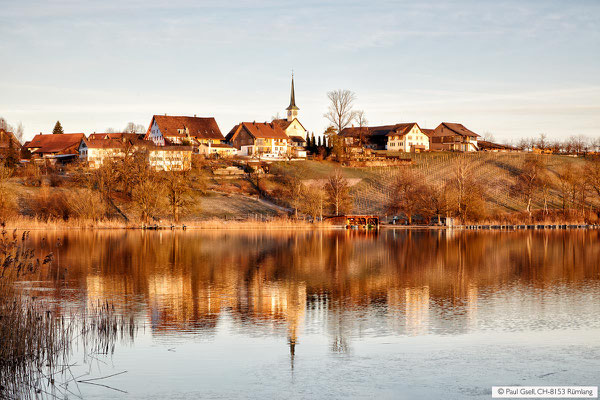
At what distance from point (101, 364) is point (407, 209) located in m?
79.2

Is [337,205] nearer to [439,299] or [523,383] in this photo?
[439,299]

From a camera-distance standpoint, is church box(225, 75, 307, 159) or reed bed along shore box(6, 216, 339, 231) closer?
reed bed along shore box(6, 216, 339, 231)

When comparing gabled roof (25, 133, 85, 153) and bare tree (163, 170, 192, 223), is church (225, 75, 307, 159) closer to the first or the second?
gabled roof (25, 133, 85, 153)

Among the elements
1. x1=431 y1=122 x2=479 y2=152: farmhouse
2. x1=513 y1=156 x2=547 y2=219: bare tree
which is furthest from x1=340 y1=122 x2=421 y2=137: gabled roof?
x1=513 y1=156 x2=547 y2=219: bare tree

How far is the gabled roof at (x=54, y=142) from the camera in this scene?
146125 millimetres

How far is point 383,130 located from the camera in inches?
7156

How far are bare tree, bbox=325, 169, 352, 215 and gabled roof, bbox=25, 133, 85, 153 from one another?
70.3 m

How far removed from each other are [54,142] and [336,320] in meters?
137

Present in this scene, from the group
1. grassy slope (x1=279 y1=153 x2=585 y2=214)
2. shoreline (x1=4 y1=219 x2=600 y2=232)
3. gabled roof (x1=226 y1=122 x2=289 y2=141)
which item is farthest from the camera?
gabled roof (x1=226 y1=122 x2=289 y2=141)

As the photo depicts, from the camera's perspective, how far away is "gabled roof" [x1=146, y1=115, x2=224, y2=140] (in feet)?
488

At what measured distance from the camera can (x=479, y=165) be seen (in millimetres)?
135375

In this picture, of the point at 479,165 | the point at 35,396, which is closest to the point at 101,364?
the point at 35,396

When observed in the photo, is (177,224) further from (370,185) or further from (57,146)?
(57,146)

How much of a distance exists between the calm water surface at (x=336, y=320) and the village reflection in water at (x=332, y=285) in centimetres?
10
